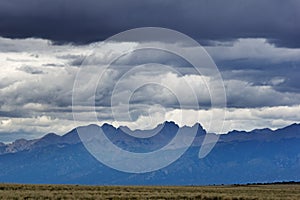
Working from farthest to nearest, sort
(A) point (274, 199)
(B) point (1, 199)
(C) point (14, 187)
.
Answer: (C) point (14, 187)
(A) point (274, 199)
(B) point (1, 199)

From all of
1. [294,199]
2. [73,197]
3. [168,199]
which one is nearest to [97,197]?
[73,197]

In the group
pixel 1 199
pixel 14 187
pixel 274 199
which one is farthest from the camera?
pixel 14 187

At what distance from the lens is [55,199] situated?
79.1 metres

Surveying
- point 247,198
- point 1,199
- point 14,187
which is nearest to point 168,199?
point 247,198

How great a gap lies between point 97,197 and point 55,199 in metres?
6.59

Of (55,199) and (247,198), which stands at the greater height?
(247,198)

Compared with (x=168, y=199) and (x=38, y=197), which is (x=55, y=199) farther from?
(x=168, y=199)

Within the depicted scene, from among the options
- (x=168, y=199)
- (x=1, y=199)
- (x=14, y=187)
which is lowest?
(x=1, y=199)

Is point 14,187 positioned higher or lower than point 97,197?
higher

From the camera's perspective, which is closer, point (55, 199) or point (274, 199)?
point (55, 199)

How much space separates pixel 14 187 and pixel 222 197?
3295cm

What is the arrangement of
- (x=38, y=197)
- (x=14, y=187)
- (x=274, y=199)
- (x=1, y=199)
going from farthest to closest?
(x=14, y=187)
(x=274, y=199)
(x=38, y=197)
(x=1, y=199)

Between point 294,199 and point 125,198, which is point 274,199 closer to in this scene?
point 294,199

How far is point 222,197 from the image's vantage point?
92438mm
